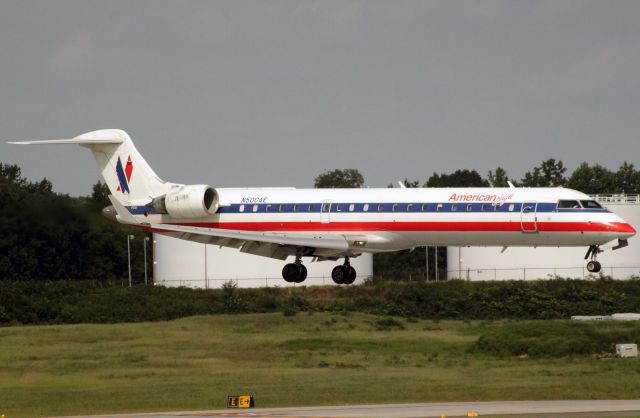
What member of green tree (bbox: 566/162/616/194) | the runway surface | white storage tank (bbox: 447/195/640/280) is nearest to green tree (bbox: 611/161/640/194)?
green tree (bbox: 566/162/616/194)

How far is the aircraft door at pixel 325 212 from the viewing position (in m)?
55.4

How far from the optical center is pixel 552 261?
91.6 m

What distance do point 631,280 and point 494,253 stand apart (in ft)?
32.6

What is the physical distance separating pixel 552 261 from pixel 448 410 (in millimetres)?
54488

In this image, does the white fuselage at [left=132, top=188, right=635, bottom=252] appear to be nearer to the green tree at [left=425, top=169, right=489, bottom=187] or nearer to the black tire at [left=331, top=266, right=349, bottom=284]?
the black tire at [left=331, top=266, right=349, bottom=284]

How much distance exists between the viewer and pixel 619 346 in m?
58.6

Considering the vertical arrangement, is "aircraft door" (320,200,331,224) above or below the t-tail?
below

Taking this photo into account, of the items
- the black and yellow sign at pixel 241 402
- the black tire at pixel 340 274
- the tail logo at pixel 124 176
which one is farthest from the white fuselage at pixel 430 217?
the black and yellow sign at pixel 241 402

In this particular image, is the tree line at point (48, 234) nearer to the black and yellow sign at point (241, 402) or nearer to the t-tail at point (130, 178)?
the t-tail at point (130, 178)

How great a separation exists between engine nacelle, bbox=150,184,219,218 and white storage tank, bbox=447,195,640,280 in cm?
3739

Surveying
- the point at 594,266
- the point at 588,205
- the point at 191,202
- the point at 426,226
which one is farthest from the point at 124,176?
the point at 594,266

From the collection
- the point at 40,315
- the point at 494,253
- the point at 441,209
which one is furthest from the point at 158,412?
the point at 494,253

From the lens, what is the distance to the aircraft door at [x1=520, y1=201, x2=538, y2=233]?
5181cm

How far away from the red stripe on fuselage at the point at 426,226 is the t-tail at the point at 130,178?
1.88 metres
